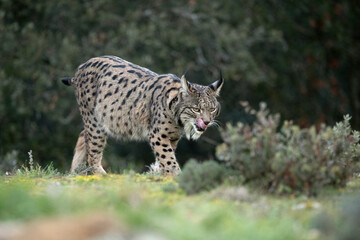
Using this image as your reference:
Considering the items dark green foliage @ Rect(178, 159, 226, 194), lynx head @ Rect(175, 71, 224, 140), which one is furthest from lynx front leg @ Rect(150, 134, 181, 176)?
dark green foliage @ Rect(178, 159, 226, 194)

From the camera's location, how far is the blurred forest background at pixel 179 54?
1630 cm

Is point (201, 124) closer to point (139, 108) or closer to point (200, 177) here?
point (139, 108)

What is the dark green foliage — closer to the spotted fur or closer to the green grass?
the green grass

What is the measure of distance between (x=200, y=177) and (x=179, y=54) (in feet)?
39.6

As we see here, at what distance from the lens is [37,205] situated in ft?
15.1

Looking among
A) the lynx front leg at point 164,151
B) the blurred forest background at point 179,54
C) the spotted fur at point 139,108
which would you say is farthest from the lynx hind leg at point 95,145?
the blurred forest background at point 179,54

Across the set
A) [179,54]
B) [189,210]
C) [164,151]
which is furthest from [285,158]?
[179,54]

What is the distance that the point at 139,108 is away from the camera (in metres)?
9.18

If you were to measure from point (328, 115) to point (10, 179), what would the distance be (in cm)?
1593

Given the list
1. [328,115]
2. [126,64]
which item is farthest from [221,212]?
[328,115]

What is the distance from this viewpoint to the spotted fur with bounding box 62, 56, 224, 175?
8.51 metres

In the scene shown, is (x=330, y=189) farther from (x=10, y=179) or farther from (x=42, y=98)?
(x=42, y=98)

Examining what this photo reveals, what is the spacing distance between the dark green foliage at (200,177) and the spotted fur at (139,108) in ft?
6.19

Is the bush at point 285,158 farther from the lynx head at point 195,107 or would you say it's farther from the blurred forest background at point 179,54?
the blurred forest background at point 179,54
